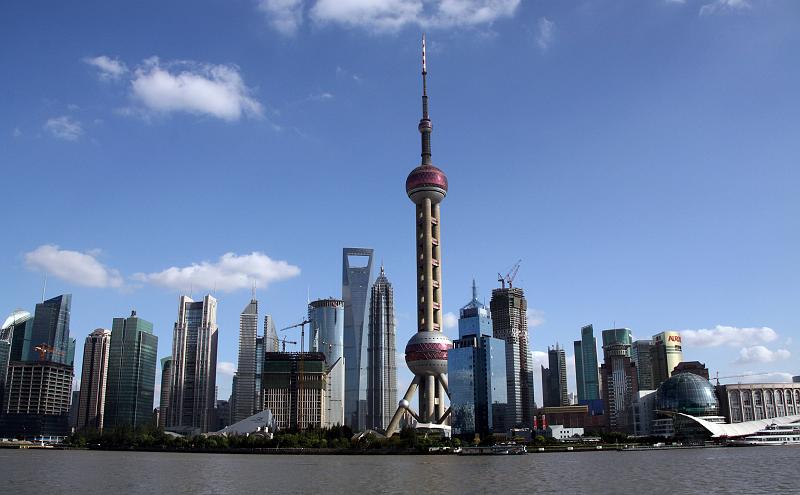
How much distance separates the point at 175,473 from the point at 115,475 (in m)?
8.82

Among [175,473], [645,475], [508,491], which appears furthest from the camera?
[175,473]

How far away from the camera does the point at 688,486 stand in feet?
258

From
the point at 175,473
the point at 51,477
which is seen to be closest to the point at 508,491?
the point at 175,473

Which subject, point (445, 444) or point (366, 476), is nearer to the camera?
point (366, 476)

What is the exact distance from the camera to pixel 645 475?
308 feet

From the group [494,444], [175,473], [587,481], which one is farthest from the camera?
[494,444]

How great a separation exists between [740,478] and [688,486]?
1295 cm

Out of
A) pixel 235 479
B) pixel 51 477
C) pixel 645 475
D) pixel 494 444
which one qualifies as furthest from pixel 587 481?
pixel 494 444

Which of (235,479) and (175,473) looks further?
(175,473)

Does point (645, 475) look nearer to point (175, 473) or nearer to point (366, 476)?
point (366, 476)

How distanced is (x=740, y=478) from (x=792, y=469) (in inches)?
703

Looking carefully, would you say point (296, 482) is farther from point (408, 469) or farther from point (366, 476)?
point (408, 469)

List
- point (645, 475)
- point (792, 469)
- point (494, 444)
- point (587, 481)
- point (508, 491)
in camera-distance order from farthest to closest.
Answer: point (494, 444) < point (792, 469) < point (645, 475) < point (587, 481) < point (508, 491)

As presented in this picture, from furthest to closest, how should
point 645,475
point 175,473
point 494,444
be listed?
point 494,444
point 175,473
point 645,475
